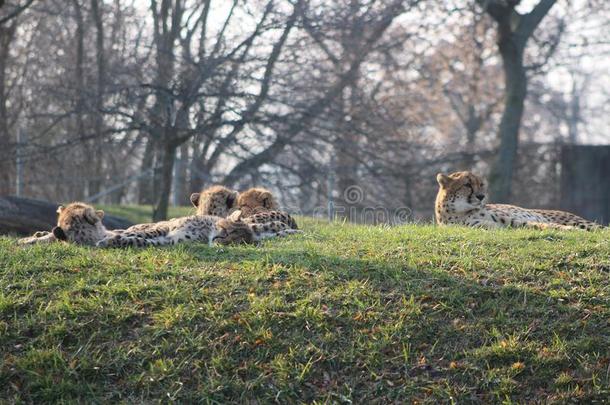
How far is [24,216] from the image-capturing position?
12555 millimetres

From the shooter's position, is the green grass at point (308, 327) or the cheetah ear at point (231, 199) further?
the cheetah ear at point (231, 199)

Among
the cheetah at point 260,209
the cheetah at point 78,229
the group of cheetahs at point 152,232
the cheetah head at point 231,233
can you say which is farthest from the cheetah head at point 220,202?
the cheetah at point 78,229

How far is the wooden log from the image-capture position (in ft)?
40.7

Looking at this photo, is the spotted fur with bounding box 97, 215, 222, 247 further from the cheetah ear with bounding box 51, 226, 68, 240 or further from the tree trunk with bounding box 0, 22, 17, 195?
the tree trunk with bounding box 0, 22, 17, 195

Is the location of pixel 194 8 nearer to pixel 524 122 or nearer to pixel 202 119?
pixel 202 119

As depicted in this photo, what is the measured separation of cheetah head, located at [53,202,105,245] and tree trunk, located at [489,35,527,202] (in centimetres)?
1420

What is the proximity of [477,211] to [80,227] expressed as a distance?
4581 mm

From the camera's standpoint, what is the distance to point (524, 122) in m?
47.2

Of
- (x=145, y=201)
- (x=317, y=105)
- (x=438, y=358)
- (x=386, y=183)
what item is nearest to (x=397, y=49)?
(x=386, y=183)

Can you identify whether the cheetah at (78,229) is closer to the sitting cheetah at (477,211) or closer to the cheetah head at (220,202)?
the cheetah head at (220,202)

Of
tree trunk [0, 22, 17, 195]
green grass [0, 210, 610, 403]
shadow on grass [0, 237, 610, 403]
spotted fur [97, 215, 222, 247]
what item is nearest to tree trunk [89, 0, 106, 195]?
tree trunk [0, 22, 17, 195]

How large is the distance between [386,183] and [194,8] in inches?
253

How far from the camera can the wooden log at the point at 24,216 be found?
12391 mm

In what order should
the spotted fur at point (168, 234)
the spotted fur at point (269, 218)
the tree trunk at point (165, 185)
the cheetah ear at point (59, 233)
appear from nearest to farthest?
the spotted fur at point (168, 234) < the cheetah ear at point (59, 233) < the spotted fur at point (269, 218) < the tree trunk at point (165, 185)
